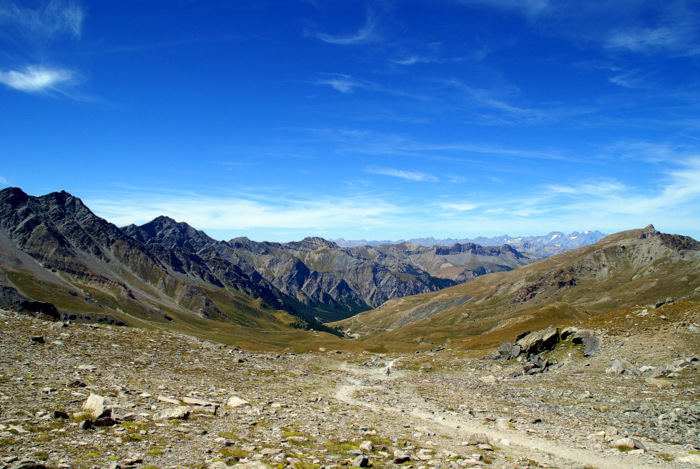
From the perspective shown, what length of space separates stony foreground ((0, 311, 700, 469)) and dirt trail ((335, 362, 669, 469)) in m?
0.12

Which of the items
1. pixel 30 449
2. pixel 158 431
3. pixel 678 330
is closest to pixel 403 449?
pixel 158 431

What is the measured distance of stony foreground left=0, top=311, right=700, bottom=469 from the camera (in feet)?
48.9

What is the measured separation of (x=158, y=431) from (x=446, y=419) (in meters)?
21.5

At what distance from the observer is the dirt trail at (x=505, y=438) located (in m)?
19.1

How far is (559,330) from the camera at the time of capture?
55469 millimetres

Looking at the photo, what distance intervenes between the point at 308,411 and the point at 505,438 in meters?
13.5

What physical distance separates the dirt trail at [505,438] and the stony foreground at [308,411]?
0.12 meters

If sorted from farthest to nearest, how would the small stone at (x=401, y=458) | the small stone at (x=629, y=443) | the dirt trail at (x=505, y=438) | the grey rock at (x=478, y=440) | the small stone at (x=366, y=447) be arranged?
the grey rock at (x=478, y=440) → the small stone at (x=629, y=443) → the dirt trail at (x=505, y=438) → the small stone at (x=366, y=447) → the small stone at (x=401, y=458)

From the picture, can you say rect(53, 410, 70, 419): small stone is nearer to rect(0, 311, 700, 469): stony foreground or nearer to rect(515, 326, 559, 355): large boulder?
rect(0, 311, 700, 469): stony foreground

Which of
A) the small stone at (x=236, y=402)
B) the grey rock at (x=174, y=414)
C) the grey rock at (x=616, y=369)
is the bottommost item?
the small stone at (x=236, y=402)

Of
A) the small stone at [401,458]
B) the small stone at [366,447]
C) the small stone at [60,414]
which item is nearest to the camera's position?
the small stone at [60,414]

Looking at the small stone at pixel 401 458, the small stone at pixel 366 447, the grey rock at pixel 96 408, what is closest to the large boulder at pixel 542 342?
the small stone at pixel 401 458

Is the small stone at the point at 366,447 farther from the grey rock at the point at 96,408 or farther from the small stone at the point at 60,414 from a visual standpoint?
the small stone at the point at 60,414

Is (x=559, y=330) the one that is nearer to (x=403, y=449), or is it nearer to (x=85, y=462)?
(x=403, y=449)
